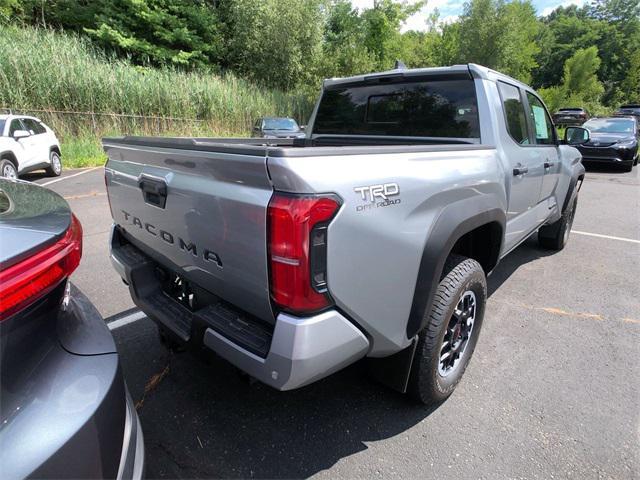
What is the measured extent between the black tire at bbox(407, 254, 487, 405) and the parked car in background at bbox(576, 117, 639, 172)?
12.6 meters

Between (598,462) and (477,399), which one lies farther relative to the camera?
(477,399)

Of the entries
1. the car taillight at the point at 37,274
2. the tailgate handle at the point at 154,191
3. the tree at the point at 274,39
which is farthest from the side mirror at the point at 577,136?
the tree at the point at 274,39

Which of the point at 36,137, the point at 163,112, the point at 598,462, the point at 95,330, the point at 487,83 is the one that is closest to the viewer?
the point at 95,330

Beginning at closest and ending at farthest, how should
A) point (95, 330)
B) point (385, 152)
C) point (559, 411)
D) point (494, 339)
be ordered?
point (95, 330), point (385, 152), point (559, 411), point (494, 339)

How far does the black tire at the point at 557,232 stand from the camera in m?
5.02

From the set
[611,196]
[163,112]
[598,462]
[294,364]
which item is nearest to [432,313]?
[294,364]

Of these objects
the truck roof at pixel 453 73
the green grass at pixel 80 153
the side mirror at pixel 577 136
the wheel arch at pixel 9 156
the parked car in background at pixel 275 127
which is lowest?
the green grass at pixel 80 153

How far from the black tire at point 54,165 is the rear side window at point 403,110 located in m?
9.84

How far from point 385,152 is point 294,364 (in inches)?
39.0

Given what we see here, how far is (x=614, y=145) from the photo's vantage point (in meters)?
12.3

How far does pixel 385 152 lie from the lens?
1739mm

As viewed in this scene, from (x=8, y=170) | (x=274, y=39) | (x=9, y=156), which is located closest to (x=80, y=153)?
(x=9, y=156)

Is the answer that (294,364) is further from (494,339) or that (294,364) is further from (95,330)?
(494,339)

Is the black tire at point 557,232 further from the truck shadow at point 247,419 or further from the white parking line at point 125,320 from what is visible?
the white parking line at point 125,320
